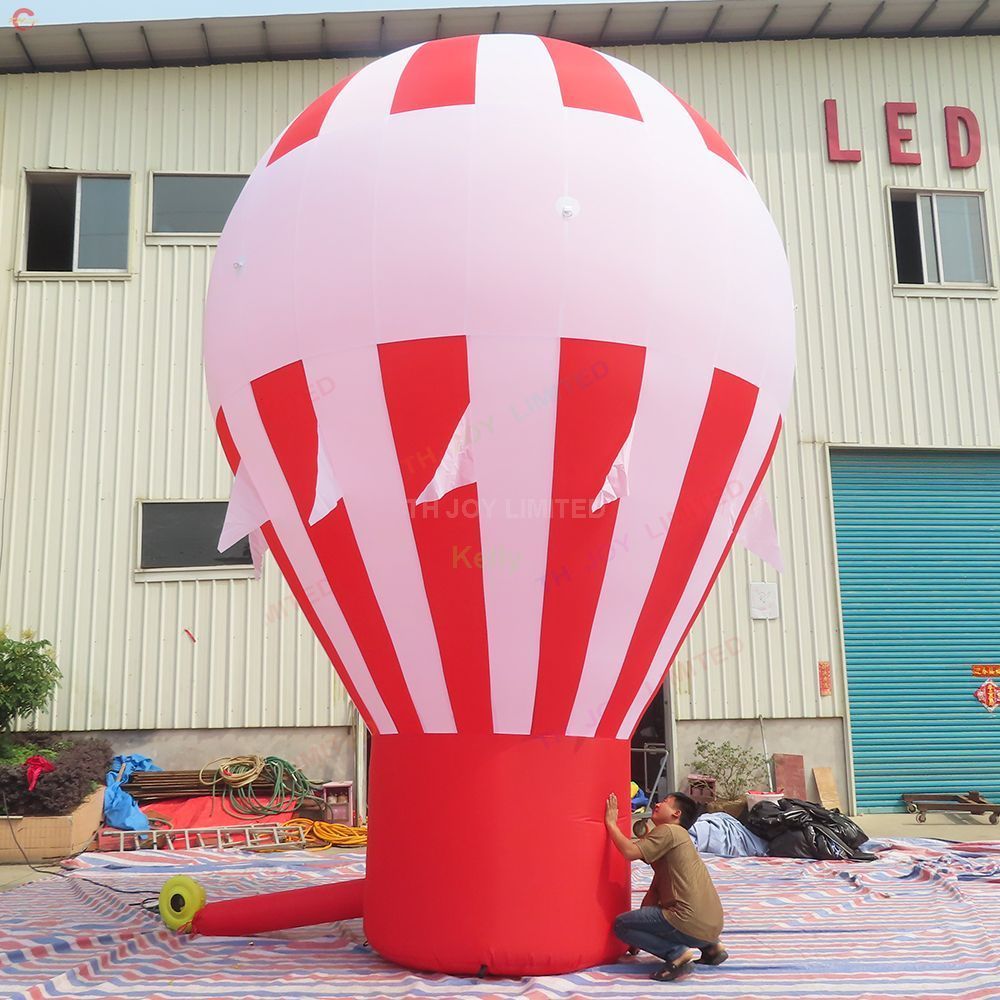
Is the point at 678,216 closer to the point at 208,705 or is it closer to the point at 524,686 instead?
the point at 524,686

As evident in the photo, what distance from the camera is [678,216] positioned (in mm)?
4938

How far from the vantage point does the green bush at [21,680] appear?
9898mm

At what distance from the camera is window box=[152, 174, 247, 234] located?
12430 mm

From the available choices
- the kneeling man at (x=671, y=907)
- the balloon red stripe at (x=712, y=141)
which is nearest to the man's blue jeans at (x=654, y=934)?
the kneeling man at (x=671, y=907)

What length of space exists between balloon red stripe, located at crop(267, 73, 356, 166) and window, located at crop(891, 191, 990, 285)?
9.19 meters

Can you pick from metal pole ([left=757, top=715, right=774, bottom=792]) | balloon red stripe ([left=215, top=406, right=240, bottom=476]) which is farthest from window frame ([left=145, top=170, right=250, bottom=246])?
metal pole ([left=757, top=715, right=774, bottom=792])

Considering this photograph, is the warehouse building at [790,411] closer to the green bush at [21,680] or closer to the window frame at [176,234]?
the window frame at [176,234]

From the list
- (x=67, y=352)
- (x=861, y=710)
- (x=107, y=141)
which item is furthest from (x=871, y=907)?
(x=107, y=141)

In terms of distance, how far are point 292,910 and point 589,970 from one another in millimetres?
1578

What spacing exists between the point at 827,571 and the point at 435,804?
8120 mm

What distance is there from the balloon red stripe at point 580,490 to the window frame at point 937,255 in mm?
9091

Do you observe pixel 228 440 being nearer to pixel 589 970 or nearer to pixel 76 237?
pixel 589 970

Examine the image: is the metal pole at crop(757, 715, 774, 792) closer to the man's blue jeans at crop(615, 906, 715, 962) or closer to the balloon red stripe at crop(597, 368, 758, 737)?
the man's blue jeans at crop(615, 906, 715, 962)

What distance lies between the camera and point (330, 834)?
996cm
